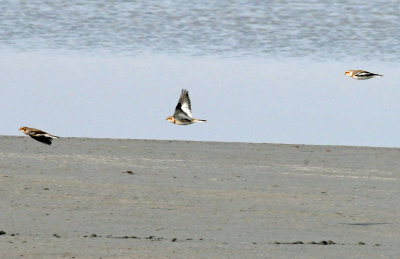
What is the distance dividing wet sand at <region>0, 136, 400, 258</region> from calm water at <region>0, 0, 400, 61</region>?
34.7 ft

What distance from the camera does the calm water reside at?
27.9m

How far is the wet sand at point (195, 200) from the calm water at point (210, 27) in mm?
10562

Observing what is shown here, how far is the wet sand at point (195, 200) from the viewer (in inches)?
457

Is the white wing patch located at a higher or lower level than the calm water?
lower

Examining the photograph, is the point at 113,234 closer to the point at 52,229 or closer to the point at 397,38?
the point at 52,229

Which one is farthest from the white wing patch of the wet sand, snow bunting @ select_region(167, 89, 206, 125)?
the wet sand

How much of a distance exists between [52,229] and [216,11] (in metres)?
26.4

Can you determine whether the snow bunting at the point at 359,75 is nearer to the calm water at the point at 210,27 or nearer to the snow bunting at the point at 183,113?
the snow bunting at the point at 183,113

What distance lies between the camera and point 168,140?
16844 millimetres

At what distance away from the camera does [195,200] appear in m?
13.5

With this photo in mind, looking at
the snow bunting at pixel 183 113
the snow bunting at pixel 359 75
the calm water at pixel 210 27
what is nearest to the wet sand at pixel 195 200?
the snow bunting at pixel 183 113

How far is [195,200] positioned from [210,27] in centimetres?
1986

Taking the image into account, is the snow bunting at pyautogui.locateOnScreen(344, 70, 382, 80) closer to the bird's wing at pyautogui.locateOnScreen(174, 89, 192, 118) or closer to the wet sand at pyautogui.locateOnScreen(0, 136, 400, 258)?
the wet sand at pyautogui.locateOnScreen(0, 136, 400, 258)

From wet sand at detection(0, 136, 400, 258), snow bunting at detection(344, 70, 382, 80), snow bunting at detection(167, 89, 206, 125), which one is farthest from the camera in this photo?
snow bunting at detection(344, 70, 382, 80)
